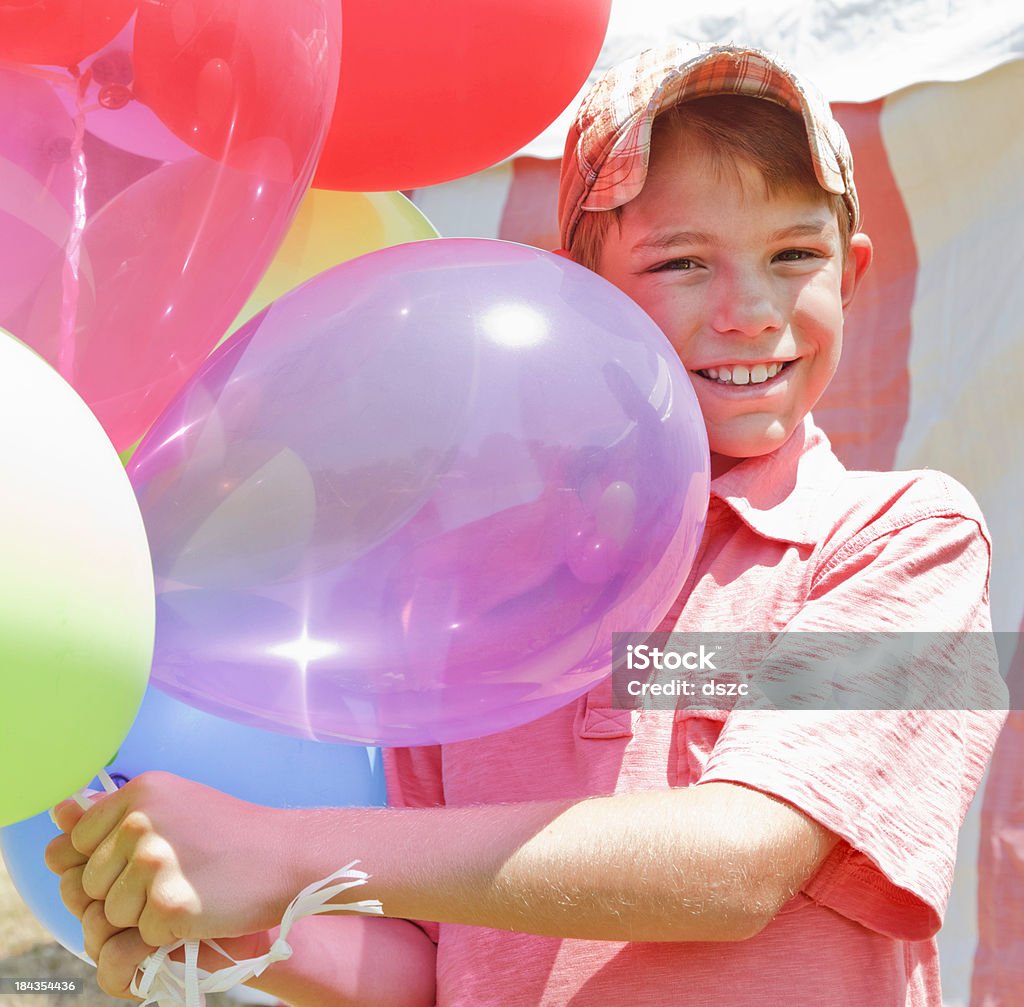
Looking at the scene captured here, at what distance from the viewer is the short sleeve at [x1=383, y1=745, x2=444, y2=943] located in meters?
1.08

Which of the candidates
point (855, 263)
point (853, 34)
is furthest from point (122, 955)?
point (853, 34)

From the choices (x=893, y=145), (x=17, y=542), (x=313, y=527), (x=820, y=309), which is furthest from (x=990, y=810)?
(x=17, y=542)

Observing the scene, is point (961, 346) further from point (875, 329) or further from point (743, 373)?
point (743, 373)

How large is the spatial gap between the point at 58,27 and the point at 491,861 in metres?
0.52

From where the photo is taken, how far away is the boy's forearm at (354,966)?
97 centimetres

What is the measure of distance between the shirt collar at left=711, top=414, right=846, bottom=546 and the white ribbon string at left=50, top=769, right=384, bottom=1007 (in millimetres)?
388

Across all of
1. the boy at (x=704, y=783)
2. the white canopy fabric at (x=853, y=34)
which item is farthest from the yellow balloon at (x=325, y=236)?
the white canopy fabric at (x=853, y=34)

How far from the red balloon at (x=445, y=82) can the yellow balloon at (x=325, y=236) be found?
4cm

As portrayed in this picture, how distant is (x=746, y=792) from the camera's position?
30.5 inches

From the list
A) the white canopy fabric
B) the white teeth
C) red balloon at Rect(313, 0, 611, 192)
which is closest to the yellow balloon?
red balloon at Rect(313, 0, 611, 192)

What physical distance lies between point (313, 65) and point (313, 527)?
28 centimetres

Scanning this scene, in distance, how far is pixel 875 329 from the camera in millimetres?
2023

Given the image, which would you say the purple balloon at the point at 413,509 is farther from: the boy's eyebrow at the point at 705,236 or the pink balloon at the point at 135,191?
the boy's eyebrow at the point at 705,236

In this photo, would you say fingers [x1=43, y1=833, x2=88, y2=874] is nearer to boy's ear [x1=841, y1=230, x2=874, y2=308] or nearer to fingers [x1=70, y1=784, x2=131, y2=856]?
fingers [x1=70, y1=784, x2=131, y2=856]
